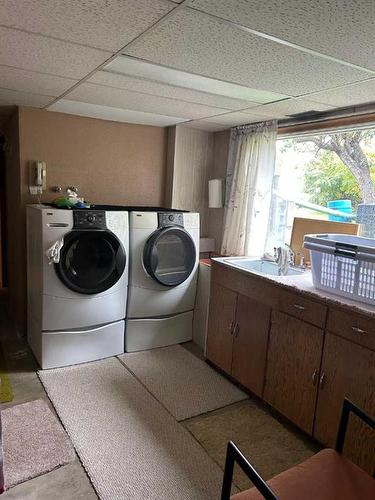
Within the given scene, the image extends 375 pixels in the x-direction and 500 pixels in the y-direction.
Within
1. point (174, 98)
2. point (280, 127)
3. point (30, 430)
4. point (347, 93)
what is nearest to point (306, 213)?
point (280, 127)

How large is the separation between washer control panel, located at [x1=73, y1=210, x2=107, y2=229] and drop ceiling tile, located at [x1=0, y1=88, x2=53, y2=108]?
35.0 inches

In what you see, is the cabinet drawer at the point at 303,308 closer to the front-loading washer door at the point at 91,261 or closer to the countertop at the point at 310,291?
the countertop at the point at 310,291

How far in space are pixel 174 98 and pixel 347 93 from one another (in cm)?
114

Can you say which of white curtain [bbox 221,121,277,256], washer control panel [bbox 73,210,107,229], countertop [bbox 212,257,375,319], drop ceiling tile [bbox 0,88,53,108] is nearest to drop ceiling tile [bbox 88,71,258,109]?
white curtain [bbox 221,121,277,256]

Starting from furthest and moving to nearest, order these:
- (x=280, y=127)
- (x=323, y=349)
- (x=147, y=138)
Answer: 1. (x=147, y=138)
2. (x=280, y=127)
3. (x=323, y=349)

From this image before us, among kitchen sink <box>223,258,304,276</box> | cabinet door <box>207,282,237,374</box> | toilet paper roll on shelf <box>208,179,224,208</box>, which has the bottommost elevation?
cabinet door <box>207,282,237,374</box>

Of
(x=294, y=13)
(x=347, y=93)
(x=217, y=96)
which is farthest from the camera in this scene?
(x=217, y=96)

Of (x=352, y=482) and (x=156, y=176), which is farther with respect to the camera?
(x=156, y=176)

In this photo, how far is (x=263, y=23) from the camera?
1.38 metres

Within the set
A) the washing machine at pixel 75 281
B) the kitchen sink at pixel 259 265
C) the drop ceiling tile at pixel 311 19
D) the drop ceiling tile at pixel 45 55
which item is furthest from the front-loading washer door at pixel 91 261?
the drop ceiling tile at pixel 311 19

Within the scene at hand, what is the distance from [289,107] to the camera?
2.71 metres

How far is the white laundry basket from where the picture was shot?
1.98 metres

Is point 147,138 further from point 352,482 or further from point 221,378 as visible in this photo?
point 352,482

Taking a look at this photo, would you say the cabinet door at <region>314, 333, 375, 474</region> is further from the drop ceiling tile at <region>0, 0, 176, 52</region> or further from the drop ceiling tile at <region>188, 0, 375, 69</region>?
the drop ceiling tile at <region>0, 0, 176, 52</region>
